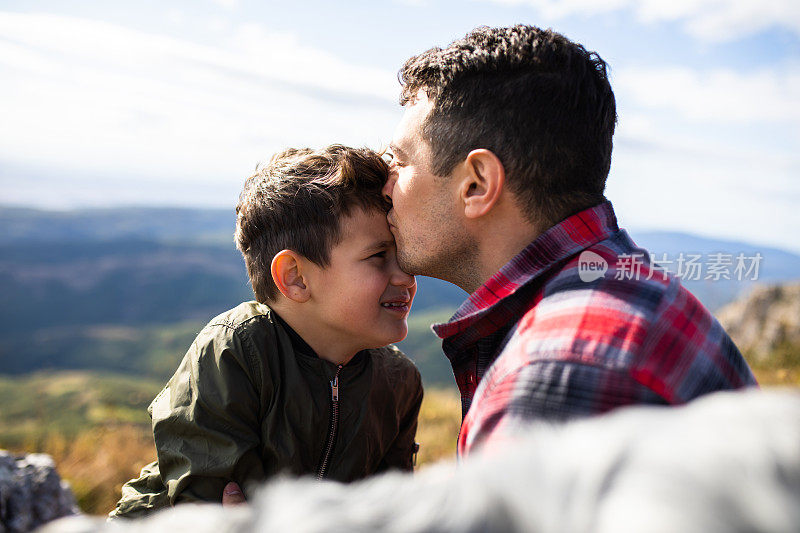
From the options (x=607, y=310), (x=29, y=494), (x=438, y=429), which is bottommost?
(x=438, y=429)

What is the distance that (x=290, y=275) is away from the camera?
10.4 ft

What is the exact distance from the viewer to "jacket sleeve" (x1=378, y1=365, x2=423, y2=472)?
11.2 ft

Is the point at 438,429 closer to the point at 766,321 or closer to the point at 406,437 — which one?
the point at 406,437

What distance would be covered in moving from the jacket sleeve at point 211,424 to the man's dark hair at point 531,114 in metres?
1.29

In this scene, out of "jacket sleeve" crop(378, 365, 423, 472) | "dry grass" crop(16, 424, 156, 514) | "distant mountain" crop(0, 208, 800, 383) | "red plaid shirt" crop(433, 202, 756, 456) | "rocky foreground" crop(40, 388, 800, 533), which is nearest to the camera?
"rocky foreground" crop(40, 388, 800, 533)

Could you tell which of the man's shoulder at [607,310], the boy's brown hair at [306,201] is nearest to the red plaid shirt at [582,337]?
the man's shoulder at [607,310]

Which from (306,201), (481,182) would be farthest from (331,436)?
(481,182)

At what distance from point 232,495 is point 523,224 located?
1.68 m

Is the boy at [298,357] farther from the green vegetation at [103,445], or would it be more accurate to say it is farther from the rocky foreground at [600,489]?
the green vegetation at [103,445]

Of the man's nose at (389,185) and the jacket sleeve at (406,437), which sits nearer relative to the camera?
the man's nose at (389,185)

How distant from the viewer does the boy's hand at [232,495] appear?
2582 mm

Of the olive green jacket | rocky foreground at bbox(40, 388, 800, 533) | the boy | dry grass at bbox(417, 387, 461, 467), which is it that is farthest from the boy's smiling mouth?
dry grass at bbox(417, 387, 461, 467)

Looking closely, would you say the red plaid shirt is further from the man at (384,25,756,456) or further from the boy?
the boy

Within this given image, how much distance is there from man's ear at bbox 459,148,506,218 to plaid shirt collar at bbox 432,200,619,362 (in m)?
0.31
